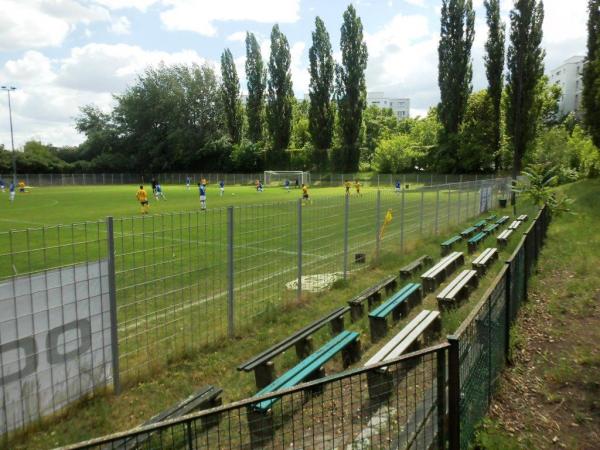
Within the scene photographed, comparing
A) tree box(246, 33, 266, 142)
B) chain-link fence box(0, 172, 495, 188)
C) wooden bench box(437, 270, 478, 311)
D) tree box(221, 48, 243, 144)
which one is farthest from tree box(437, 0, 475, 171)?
wooden bench box(437, 270, 478, 311)

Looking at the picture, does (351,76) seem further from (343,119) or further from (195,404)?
(195,404)

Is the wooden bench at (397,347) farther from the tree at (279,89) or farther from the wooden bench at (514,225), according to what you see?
the tree at (279,89)

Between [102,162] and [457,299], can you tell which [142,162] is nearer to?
[102,162]

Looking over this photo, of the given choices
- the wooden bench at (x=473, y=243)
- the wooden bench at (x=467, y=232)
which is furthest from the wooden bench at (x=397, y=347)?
the wooden bench at (x=467, y=232)

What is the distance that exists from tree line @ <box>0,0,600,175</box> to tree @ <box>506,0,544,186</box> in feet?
0.35

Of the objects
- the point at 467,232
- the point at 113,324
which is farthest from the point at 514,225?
the point at 113,324

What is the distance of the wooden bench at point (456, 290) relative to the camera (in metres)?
7.38

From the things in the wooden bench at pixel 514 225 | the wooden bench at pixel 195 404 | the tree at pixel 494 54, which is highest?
the tree at pixel 494 54

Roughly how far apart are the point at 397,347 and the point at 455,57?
5104 centimetres

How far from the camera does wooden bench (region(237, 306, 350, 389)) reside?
5027 millimetres

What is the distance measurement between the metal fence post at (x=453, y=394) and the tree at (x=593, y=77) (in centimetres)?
2693

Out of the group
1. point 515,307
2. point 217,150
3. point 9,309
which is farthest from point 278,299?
point 217,150

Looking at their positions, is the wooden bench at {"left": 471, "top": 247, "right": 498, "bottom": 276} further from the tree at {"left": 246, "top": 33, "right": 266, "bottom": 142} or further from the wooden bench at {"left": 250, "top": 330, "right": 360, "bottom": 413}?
the tree at {"left": 246, "top": 33, "right": 266, "bottom": 142}

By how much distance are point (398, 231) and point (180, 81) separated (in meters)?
74.6
